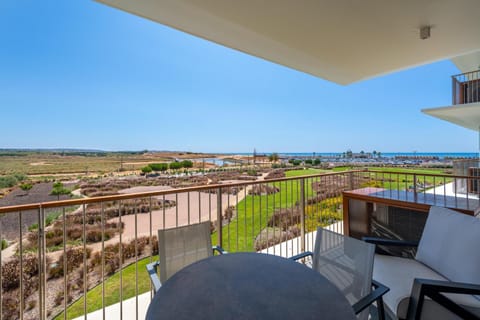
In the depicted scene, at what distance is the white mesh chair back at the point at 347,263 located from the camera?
1.19 meters

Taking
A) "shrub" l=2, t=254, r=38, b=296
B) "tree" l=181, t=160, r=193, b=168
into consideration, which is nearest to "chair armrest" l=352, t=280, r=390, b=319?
"shrub" l=2, t=254, r=38, b=296

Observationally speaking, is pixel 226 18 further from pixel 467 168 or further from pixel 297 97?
pixel 297 97

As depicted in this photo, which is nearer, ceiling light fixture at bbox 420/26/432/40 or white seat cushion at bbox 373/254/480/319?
white seat cushion at bbox 373/254/480/319

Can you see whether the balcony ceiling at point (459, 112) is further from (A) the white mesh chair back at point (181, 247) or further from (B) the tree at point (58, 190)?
(B) the tree at point (58, 190)

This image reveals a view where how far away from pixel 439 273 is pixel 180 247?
2076mm

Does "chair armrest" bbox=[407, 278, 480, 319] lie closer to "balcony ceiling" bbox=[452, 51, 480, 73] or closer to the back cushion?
the back cushion

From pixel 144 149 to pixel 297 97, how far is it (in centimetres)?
1027

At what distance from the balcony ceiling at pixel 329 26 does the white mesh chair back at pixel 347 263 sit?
1.95 m

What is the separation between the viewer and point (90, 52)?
8.13m

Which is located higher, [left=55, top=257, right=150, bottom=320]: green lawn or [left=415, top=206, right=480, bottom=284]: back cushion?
[left=415, top=206, right=480, bottom=284]: back cushion

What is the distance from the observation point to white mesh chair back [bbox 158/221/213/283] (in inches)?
63.1

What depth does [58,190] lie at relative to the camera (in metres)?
9.23

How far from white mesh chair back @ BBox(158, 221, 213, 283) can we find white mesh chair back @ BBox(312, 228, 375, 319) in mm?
876

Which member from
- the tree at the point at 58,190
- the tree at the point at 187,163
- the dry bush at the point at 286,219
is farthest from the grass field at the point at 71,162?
the dry bush at the point at 286,219
